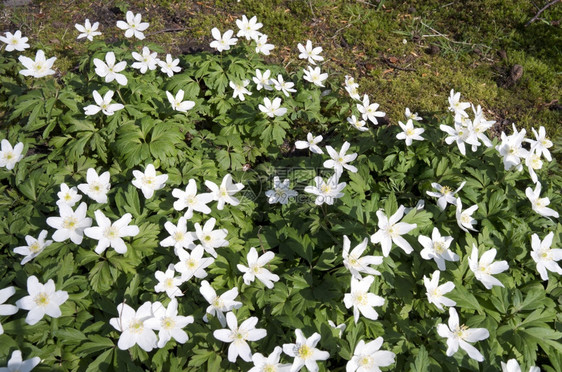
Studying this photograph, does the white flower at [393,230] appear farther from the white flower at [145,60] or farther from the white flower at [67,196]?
the white flower at [145,60]

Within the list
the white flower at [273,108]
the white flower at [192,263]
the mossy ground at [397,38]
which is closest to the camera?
the white flower at [192,263]

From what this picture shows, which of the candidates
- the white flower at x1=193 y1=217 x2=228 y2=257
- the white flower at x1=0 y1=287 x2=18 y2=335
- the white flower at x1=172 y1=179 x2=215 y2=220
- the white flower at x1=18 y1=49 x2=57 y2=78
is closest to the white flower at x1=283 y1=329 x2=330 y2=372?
the white flower at x1=193 y1=217 x2=228 y2=257

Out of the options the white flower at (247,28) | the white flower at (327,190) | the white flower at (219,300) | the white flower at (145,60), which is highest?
the white flower at (247,28)

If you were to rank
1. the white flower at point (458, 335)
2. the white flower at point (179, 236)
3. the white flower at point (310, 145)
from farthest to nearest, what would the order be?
the white flower at point (310, 145), the white flower at point (179, 236), the white flower at point (458, 335)

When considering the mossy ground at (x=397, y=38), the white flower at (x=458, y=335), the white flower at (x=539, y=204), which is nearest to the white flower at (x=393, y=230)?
the white flower at (x=458, y=335)

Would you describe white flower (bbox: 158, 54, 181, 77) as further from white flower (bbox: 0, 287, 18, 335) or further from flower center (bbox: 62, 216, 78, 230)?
white flower (bbox: 0, 287, 18, 335)

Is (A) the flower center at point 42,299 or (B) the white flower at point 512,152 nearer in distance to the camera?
(A) the flower center at point 42,299

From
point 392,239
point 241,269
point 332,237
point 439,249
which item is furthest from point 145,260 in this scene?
point 439,249
